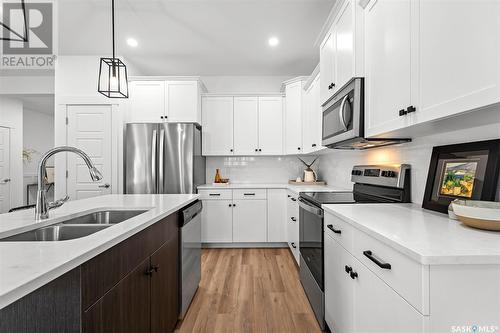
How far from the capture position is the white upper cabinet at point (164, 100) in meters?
3.91

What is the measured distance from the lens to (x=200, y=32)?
124 inches

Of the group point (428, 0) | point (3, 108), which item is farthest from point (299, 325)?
point (3, 108)

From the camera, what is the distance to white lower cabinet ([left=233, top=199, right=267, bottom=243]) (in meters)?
3.86

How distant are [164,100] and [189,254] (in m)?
2.56

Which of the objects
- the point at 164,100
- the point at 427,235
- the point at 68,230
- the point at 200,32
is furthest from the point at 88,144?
the point at 427,235

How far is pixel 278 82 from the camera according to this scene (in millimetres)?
4547

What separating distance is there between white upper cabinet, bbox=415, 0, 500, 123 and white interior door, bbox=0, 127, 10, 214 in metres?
7.03

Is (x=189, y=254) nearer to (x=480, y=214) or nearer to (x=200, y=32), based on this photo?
(x=480, y=214)

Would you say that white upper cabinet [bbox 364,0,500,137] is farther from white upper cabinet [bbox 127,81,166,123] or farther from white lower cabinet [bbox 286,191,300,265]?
white upper cabinet [bbox 127,81,166,123]

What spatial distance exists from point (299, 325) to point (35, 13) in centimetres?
401

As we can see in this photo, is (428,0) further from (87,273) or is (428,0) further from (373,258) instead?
(87,273)

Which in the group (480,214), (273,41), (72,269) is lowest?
(72,269)

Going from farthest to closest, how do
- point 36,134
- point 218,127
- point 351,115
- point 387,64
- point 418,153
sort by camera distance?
1. point 36,134
2. point 218,127
3. point 351,115
4. point 418,153
5. point 387,64

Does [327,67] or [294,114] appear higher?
[327,67]
